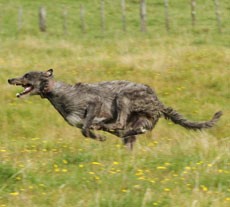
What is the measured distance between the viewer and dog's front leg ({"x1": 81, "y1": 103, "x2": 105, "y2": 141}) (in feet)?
29.2

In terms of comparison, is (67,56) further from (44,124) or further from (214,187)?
(214,187)

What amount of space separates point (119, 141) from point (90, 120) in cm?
74

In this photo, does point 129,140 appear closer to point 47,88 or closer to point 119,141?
point 119,141

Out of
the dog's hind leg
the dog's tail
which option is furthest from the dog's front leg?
the dog's tail

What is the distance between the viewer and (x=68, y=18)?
96.2 feet

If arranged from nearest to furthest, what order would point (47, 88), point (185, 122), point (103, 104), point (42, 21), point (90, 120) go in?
point (90, 120) < point (47, 88) < point (103, 104) < point (185, 122) < point (42, 21)

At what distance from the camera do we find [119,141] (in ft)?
31.3

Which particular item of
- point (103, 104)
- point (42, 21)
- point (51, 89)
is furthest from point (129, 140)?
point (42, 21)

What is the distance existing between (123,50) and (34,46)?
279 centimetres

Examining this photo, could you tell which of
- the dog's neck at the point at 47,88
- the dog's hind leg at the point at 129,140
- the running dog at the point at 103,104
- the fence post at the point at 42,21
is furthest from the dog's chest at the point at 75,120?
the fence post at the point at 42,21

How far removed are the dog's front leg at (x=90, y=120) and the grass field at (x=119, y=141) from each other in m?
0.26

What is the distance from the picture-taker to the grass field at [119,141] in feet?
20.1

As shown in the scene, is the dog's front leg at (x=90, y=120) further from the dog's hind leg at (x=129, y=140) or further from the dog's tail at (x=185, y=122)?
the dog's tail at (x=185, y=122)

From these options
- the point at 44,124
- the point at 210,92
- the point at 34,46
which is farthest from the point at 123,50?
the point at 44,124
